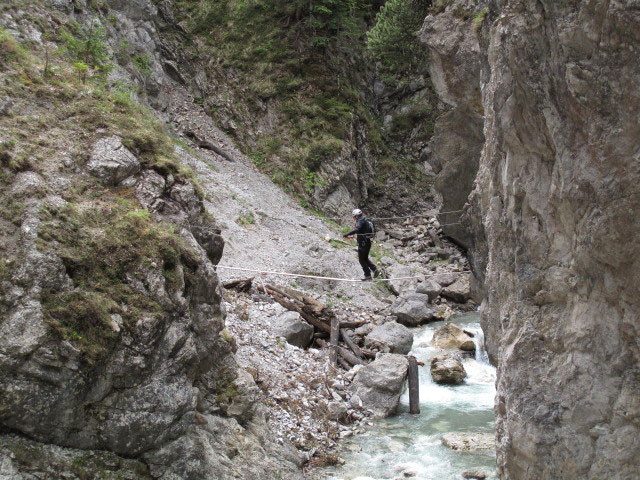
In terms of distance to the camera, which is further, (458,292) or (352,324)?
(458,292)

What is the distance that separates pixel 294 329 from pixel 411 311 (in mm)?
5660

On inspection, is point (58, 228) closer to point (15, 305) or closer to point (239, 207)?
point (15, 305)

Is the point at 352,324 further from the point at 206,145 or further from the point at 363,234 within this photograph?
the point at 206,145

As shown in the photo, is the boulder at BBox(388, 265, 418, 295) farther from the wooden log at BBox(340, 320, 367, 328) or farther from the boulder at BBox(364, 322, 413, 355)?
the boulder at BBox(364, 322, 413, 355)

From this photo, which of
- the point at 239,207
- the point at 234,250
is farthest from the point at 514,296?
the point at 239,207

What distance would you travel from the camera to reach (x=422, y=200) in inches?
1212

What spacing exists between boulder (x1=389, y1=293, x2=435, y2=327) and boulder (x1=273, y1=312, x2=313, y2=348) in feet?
15.7

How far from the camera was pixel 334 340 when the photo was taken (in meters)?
13.9

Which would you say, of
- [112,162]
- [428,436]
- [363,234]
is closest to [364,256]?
[363,234]

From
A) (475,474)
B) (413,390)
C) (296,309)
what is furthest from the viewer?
(296,309)

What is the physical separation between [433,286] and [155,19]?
2080cm

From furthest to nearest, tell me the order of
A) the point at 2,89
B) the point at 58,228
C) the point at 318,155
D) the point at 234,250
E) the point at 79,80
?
the point at 318,155
the point at 234,250
the point at 79,80
the point at 2,89
the point at 58,228

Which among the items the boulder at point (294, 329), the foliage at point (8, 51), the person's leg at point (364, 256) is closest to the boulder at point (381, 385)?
the boulder at point (294, 329)

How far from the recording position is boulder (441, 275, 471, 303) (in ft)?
67.4
